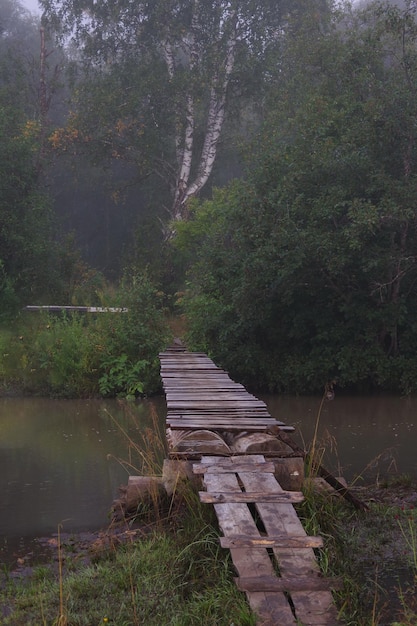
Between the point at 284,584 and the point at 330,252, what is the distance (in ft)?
37.9

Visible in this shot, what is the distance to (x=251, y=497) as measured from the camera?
5.45 m

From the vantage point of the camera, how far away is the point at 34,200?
2261 centimetres

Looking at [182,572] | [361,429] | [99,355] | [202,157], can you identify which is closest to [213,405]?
[182,572]

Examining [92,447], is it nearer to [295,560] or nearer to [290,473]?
[290,473]

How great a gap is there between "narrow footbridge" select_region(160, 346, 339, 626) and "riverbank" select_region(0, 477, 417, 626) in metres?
0.15

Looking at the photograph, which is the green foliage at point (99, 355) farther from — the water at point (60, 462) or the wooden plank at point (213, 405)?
the wooden plank at point (213, 405)

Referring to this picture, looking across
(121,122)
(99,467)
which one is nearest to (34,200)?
(121,122)

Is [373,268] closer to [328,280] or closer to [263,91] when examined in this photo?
[328,280]

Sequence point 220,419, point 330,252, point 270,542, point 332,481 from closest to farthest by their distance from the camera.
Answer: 1. point 270,542
2. point 332,481
3. point 220,419
4. point 330,252

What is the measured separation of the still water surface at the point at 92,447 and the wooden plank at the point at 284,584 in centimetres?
323

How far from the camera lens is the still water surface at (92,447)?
7977 millimetres

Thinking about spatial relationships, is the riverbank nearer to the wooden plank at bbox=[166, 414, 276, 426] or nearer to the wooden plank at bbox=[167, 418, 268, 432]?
the wooden plank at bbox=[167, 418, 268, 432]

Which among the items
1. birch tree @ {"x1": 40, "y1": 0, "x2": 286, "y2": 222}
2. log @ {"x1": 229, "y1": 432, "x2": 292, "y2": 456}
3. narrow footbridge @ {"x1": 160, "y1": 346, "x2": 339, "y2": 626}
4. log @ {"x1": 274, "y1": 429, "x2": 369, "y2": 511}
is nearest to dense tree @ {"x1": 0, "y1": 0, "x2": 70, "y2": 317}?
birch tree @ {"x1": 40, "y1": 0, "x2": 286, "y2": 222}

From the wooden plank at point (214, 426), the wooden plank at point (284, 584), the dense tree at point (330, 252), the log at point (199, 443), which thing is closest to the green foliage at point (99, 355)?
the dense tree at point (330, 252)
